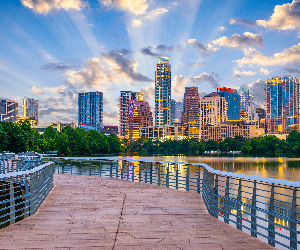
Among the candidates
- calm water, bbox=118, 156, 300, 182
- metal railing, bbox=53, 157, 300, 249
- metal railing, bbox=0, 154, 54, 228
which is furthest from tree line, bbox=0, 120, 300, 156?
metal railing, bbox=0, 154, 54, 228

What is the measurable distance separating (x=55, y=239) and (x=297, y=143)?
163m

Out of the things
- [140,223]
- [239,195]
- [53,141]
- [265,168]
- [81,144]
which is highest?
[239,195]

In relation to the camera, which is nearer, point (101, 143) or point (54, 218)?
point (54, 218)

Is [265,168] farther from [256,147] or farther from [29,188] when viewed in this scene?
[256,147]

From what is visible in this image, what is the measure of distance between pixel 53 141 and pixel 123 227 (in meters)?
98.0

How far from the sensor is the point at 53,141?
331 feet

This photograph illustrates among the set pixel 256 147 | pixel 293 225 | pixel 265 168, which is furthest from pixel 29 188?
pixel 256 147

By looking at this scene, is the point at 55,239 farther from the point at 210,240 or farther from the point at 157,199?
the point at 157,199

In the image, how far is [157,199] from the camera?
11031 millimetres

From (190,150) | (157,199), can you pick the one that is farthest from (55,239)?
(190,150)

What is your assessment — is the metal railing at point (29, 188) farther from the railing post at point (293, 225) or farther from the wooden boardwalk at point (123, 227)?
the railing post at point (293, 225)

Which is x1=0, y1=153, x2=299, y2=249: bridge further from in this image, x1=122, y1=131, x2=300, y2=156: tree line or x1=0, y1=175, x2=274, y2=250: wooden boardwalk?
x1=122, y1=131, x2=300, y2=156: tree line

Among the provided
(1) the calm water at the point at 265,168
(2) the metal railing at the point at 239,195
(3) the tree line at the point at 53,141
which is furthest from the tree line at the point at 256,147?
(2) the metal railing at the point at 239,195

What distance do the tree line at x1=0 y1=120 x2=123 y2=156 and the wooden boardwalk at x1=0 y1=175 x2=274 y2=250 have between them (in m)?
74.3
